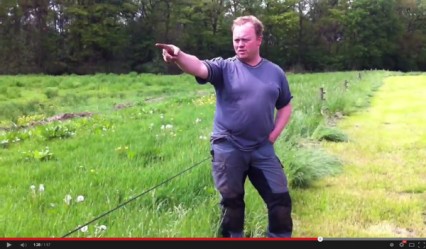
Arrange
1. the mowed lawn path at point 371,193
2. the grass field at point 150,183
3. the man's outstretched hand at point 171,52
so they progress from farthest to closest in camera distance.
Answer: the mowed lawn path at point 371,193 < the grass field at point 150,183 < the man's outstretched hand at point 171,52

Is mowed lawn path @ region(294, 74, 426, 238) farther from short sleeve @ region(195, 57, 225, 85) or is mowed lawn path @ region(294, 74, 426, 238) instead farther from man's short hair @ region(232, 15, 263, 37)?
man's short hair @ region(232, 15, 263, 37)

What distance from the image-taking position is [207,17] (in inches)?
1825

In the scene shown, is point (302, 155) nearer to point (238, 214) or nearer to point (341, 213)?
point (341, 213)

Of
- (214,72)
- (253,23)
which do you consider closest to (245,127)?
(214,72)

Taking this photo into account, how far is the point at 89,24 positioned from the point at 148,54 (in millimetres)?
6155

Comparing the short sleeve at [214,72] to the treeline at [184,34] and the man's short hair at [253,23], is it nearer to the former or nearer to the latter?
the man's short hair at [253,23]

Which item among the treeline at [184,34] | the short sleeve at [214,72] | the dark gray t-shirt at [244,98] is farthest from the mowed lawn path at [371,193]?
the treeline at [184,34]

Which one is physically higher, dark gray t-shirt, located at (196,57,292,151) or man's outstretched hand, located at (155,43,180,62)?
man's outstretched hand, located at (155,43,180,62)

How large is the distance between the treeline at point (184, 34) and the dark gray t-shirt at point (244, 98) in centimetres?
3393


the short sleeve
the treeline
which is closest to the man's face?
the short sleeve

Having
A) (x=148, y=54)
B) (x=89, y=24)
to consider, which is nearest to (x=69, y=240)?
(x=148, y=54)

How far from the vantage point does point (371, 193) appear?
5.02 meters

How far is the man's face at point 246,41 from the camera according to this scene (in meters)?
2.97

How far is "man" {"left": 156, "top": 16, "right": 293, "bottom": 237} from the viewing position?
303 centimetres
